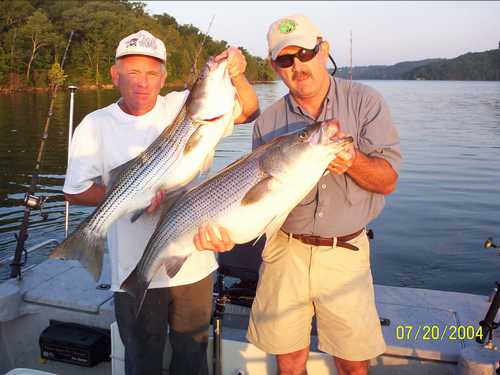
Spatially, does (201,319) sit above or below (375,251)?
above

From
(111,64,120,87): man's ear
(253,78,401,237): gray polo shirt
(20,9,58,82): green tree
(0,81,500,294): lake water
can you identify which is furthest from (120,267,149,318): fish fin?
(20,9,58,82): green tree

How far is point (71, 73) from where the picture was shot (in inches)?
2650

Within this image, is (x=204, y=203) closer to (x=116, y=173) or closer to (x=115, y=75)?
(x=116, y=173)

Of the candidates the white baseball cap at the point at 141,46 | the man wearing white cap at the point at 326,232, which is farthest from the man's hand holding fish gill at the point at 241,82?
the white baseball cap at the point at 141,46

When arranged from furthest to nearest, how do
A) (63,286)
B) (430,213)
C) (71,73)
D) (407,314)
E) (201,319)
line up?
(71,73), (430,213), (63,286), (407,314), (201,319)

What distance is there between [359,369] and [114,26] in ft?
236

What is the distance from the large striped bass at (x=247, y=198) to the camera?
3.07 m

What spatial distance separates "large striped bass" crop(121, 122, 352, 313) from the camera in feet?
10.1

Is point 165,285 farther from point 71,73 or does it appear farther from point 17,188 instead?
point 71,73

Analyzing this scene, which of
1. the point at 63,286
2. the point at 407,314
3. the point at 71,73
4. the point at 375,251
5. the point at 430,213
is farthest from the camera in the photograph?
the point at 71,73

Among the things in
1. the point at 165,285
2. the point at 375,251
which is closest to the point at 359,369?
the point at 165,285

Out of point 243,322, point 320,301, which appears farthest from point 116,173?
point 243,322
